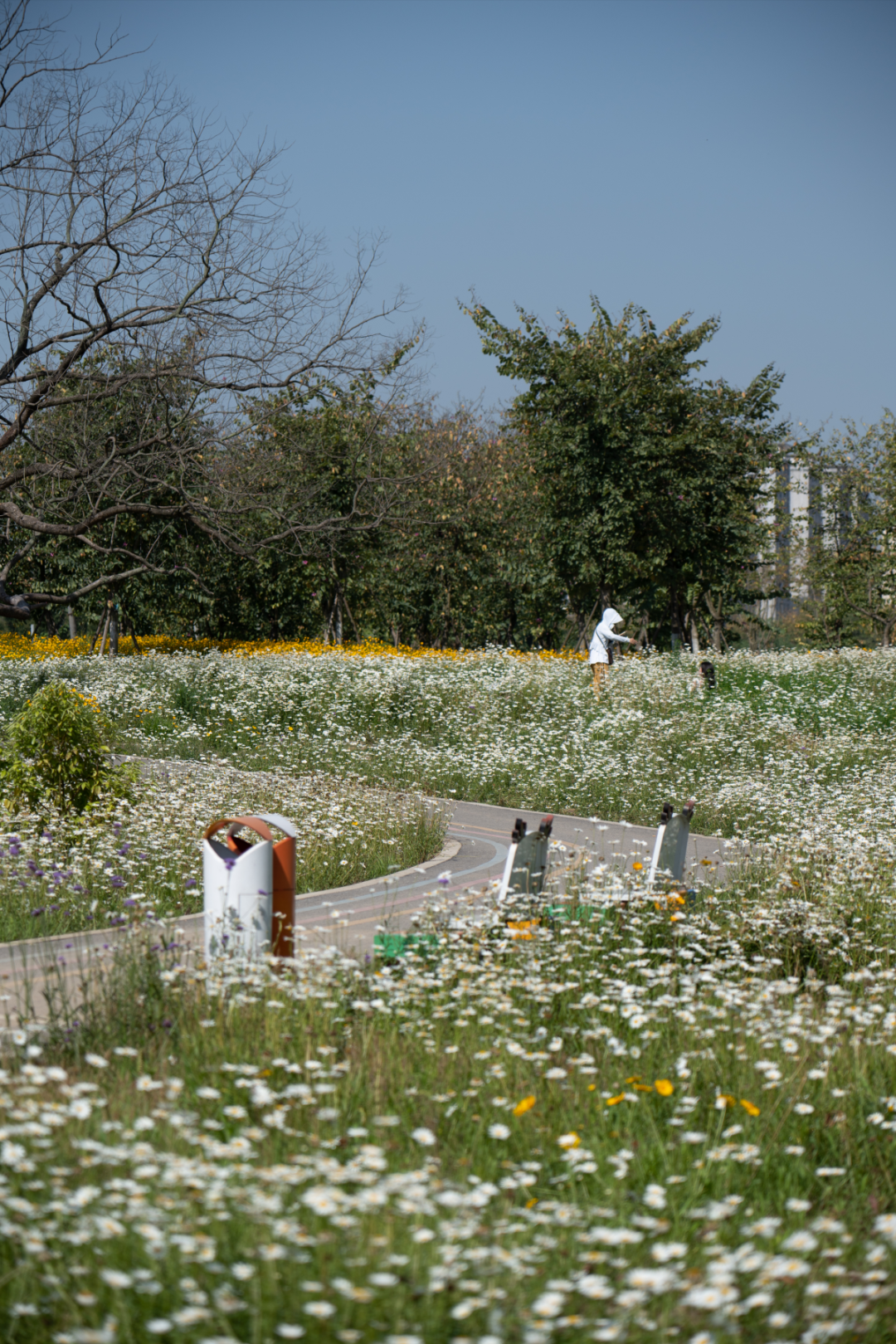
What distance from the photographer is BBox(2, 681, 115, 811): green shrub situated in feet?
29.0

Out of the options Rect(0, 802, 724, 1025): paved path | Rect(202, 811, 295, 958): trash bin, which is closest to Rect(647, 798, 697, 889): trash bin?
Rect(0, 802, 724, 1025): paved path

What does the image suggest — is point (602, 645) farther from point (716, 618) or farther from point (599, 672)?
point (716, 618)

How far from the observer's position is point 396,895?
682cm

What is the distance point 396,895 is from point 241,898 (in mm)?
1890

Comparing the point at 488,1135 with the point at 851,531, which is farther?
the point at 851,531

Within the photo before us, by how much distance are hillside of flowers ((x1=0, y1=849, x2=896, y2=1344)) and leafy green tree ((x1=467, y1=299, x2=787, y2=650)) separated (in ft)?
66.8

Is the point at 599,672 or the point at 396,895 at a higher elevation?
the point at 599,672

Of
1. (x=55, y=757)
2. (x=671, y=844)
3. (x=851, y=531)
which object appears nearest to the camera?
(x=671, y=844)

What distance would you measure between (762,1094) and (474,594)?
32.7 metres

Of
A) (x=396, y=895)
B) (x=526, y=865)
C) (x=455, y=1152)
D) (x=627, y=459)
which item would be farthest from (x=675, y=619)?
(x=455, y=1152)

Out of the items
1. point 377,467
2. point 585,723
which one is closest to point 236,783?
point 585,723

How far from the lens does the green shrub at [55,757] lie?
29.0 feet

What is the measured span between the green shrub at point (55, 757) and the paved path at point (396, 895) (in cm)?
282

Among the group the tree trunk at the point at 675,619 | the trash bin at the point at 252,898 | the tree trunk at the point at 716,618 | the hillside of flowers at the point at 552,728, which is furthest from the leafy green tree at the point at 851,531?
the trash bin at the point at 252,898
